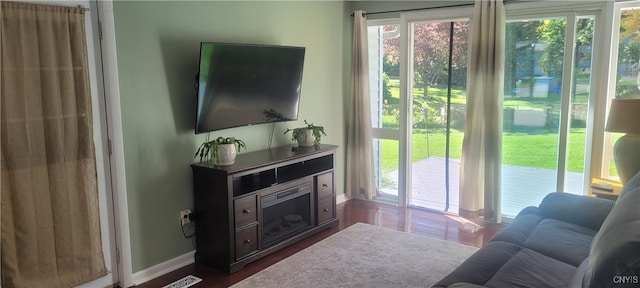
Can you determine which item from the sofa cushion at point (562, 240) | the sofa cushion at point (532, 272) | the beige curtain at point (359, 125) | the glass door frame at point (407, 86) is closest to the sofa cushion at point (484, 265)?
the sofa cushion at point (532, 272)

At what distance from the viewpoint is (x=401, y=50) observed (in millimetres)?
5066

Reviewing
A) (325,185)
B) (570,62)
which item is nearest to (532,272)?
(325,185)

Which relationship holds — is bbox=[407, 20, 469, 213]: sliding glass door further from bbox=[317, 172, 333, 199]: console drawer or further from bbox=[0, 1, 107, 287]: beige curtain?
bbox=[0, 1, 107, 287]: beige curtain

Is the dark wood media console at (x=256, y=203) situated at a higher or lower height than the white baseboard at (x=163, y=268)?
higher

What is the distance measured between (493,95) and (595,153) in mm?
968

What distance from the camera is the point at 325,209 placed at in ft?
14.7

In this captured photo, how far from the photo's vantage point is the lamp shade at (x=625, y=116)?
3.43 m

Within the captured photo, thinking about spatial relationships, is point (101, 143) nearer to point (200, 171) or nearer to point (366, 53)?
point (200, 171)

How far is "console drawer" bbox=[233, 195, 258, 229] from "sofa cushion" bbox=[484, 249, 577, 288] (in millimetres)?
1879

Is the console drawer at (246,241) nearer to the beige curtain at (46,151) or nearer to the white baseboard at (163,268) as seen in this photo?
the white baseboard at (163,268)

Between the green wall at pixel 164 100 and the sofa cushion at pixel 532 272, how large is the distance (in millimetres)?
2338

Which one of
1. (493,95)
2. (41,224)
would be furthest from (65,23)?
(493,95)

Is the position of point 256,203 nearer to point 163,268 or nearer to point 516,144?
point 163,268

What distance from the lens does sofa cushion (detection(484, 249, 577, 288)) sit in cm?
227
